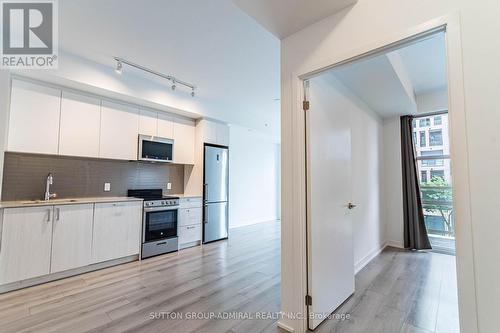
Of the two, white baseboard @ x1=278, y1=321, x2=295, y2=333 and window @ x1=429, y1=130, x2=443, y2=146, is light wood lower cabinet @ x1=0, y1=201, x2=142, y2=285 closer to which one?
white baseboard @ x1=278, y1=321, x2=295, y2=333

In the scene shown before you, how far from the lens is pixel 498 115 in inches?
43.6

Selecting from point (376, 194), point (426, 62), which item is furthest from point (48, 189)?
point (426, 62)

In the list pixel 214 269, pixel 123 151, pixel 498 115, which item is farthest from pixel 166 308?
pixel 498 115

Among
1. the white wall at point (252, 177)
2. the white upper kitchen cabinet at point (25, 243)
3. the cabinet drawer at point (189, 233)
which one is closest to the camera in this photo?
the white upper kitchen cabinet at point (25, 243)

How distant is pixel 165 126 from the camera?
167 inches

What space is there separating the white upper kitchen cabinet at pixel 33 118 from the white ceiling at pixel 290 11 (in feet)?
9.44

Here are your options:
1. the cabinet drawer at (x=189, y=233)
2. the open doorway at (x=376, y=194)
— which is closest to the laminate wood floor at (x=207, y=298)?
the open doorway at (x=376, y=194)

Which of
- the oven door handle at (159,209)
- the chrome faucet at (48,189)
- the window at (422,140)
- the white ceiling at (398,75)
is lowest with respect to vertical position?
the oven door handle at (159,209)

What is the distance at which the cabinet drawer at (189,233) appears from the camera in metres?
4.16

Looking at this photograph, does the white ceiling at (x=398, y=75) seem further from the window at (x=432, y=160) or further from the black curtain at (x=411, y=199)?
the window at (x=432, y=160)

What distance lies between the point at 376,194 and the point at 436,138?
1698mm

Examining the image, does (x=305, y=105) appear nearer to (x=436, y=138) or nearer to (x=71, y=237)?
(x=71, y=237)

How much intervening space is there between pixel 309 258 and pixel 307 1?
6.70ft

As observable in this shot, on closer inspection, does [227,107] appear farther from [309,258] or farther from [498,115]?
[498,115]
